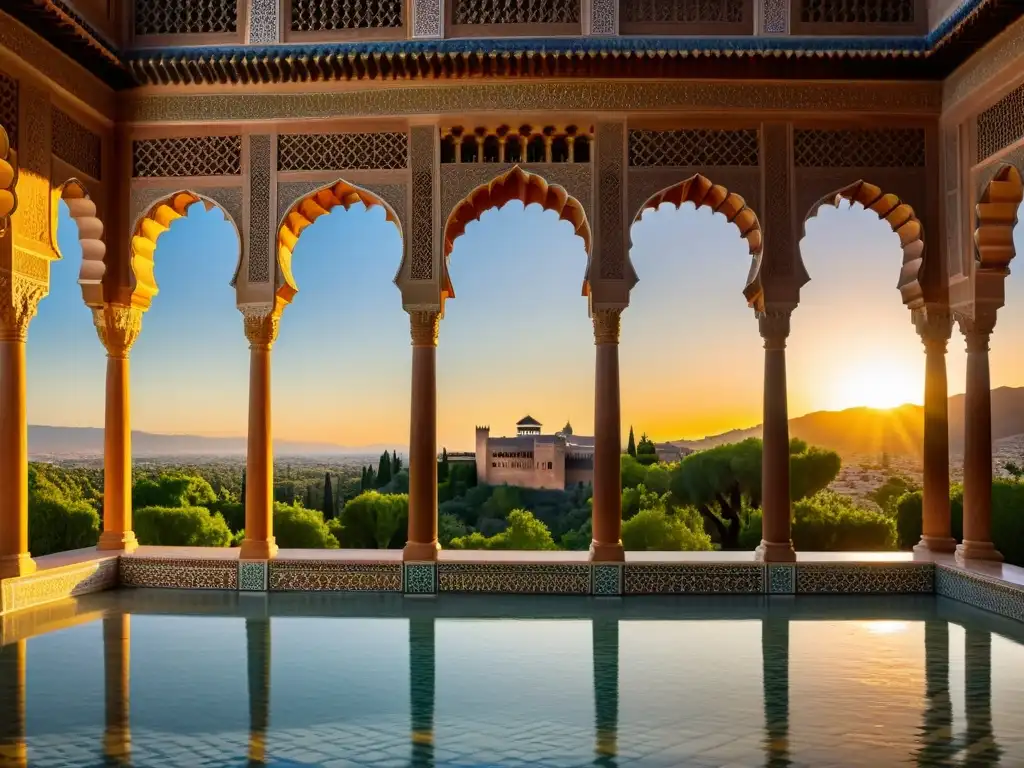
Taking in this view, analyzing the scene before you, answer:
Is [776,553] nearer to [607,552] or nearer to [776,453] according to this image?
[776,453]

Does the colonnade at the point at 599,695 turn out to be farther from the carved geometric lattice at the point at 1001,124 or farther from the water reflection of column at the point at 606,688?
the carved geometric lattice at the point at 1001,124

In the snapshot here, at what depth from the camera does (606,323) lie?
11.2 metres


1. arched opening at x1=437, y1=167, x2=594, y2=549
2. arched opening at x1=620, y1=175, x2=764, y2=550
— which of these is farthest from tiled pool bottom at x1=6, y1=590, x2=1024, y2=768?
arched opening at x1=437, y1=167, x2=594, y2=549

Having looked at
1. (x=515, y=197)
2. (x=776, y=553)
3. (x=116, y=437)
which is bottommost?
(x=776, y=553)

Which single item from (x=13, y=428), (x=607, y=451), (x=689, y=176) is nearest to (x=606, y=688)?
(x=607, y=451)

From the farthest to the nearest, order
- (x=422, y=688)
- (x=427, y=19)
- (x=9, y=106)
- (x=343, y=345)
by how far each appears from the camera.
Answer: (x=343, y=345)
(x=427, y=19)
(x=9, y=106)
(x=422, y=688)

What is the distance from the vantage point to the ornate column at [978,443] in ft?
35.8

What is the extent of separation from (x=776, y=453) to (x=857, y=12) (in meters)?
5.19

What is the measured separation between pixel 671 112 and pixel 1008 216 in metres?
3.84

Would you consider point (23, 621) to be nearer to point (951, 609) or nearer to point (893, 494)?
point (951, 609)

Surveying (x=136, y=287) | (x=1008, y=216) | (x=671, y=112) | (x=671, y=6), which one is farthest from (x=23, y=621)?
(x=1008, y=216)

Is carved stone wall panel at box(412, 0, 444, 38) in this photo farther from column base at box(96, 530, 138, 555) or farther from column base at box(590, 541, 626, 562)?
column base at box(96, 530, 138, 555)

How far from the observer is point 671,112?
36.7 ft

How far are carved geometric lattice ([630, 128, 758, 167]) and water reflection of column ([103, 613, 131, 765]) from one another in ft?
24.1
